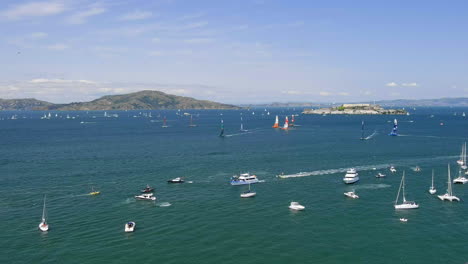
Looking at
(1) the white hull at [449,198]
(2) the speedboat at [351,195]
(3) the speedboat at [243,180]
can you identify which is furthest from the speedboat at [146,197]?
(1) the white hull at [449,198]

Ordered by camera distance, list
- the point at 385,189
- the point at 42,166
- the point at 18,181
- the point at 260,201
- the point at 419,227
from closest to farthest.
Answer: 1. the point at 419,227
2. the point at 260,201
3. the point at 385,189
4. the point at 18,181
5. the point at 42,166

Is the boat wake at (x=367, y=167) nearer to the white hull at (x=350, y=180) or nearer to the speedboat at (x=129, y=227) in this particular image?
the white hull at (x=350, y=180)

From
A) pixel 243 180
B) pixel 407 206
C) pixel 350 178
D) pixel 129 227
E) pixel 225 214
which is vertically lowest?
pixel 225 214

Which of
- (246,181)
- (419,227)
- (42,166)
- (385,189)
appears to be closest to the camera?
(419,227)

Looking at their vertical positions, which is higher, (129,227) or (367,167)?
(367,167)

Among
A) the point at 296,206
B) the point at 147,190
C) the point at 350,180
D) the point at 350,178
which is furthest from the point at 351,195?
the point at 147,190

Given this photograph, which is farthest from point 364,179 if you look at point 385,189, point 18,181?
point 18,181

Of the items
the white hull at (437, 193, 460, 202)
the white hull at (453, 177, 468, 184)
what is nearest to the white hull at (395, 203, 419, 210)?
the white hull at (437, 193, 460, 202)

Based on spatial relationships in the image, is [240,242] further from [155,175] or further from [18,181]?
[18,181]

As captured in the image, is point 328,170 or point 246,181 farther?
point 328,170

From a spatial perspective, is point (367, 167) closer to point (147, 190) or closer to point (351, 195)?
point (351, 195)

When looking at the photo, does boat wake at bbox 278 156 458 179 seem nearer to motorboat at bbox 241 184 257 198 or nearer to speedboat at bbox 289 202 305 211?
motorboat at bbox 241 184 257 198
